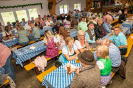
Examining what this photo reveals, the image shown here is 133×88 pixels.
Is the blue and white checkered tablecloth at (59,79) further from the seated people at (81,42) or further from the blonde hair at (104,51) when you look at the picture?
the seated people at (81,42)

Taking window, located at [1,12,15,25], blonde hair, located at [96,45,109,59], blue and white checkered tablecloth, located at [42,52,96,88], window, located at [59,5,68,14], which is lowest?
blue and white checkered tablecloth, located at [42,52,96,88]

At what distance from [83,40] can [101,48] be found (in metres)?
1.12

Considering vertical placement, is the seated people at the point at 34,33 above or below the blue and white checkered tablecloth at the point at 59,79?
above

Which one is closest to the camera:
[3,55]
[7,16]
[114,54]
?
[114,54]

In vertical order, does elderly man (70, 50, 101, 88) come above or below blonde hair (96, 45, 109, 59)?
below

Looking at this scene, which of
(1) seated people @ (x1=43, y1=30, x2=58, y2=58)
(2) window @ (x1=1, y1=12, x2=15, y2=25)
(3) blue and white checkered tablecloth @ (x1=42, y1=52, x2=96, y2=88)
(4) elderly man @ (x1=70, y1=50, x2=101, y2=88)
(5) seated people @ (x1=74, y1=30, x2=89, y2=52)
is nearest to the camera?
(4) elderly man @ (x1=70, y1=50, x2=101, y2=88)

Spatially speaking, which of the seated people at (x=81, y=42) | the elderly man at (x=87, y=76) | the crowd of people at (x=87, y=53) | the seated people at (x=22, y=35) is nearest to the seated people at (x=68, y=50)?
the crowd of people at (x=87, y=53)

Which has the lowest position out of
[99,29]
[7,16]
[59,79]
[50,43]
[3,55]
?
[59,79]

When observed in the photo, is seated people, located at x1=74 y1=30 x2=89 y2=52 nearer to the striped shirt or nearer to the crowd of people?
the crowd of people

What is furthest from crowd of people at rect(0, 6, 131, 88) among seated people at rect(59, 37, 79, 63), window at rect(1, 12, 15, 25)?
window at rect(1, 12, 15, 25)

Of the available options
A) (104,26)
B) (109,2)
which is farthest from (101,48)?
(109,2)

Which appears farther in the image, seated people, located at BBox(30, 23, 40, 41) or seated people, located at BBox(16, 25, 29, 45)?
seated people, located at BBox(30, 23, 40, 41)

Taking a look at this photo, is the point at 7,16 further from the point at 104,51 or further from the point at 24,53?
the point at 104,51

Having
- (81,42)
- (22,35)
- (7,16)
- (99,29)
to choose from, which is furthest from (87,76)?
(7,16)
